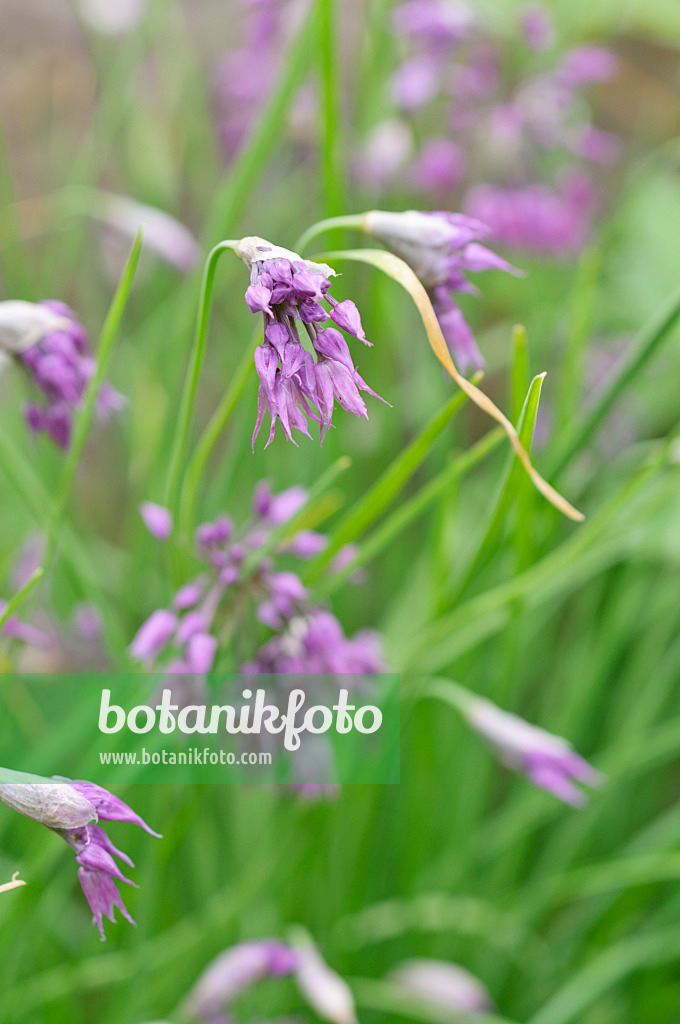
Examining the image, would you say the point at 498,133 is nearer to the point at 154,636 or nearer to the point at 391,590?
the point at 391,590

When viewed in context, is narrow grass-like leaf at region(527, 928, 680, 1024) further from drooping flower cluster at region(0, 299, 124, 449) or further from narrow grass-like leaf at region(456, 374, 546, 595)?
drooping flower cluster at region(0, 299, 124, 449)

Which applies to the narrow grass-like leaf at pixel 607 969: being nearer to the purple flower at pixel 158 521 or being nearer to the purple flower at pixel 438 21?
the purple flower at pixel 158 521

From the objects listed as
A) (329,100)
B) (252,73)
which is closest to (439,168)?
(252,73)

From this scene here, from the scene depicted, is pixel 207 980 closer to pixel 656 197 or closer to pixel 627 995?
pixel 627 995

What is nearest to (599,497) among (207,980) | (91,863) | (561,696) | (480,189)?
(561,696)

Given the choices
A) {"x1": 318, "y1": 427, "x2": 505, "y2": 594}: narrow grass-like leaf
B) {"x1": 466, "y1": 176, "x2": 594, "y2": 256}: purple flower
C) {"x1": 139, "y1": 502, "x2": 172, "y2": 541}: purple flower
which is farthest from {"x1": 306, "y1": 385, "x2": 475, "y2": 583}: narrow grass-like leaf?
{"x1": 466, "y1": 176, "x2": 594, "y2": 256}: purple flower

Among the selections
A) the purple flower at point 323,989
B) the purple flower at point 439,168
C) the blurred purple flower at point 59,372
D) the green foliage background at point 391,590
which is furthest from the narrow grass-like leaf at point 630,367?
the purple flower at point 439,168
